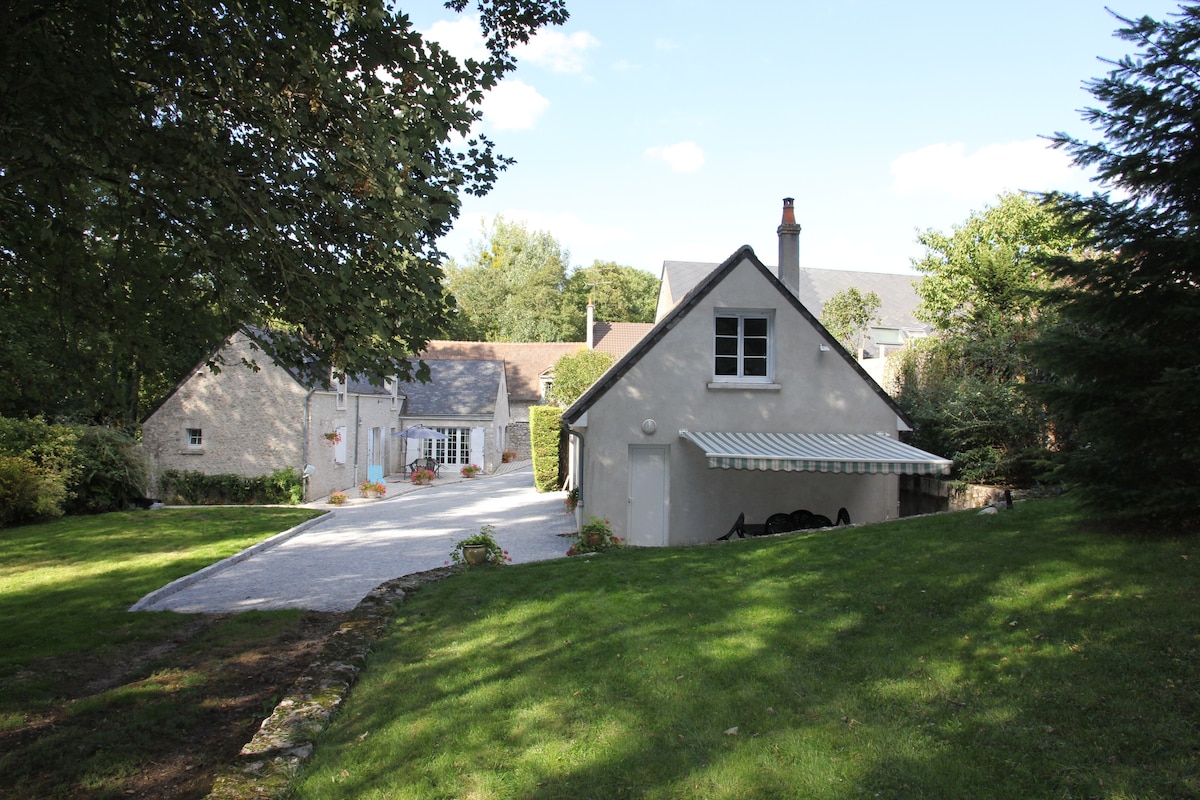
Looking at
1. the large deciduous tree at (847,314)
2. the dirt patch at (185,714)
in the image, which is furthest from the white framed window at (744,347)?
the large deciduous tree at (847,314)

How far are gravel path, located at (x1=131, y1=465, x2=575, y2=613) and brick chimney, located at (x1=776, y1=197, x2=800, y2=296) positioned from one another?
8528 millimetres

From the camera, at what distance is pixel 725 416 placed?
1702cm

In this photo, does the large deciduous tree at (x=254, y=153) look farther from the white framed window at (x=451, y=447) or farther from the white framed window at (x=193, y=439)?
the white framed window at (x=451, y=447)

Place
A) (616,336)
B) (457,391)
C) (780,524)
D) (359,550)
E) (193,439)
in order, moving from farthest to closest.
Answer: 1. (616,336)
2. (457,391)
3. (193,439)
4. (359,550)
5. (780,524)

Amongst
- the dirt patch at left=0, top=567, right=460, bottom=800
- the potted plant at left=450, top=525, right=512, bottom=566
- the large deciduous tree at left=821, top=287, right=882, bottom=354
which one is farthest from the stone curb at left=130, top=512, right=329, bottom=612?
the large deciduous tree at left=821, top=287, right=882, bottom=354

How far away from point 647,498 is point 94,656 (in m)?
10.6

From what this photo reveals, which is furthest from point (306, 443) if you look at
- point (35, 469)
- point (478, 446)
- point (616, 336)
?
point (616, 336)

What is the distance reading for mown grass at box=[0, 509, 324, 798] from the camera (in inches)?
226

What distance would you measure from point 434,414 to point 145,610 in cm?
3070

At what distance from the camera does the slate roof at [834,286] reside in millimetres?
52625

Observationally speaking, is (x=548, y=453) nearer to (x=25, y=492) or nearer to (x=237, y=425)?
(x=237, y=425)

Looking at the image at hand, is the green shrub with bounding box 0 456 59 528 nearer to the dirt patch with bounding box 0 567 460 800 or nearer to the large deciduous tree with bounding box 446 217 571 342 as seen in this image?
the dirt patch with bounding box 0 567 460 800

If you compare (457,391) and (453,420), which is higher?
(457,391)

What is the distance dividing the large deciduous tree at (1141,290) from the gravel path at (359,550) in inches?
391
